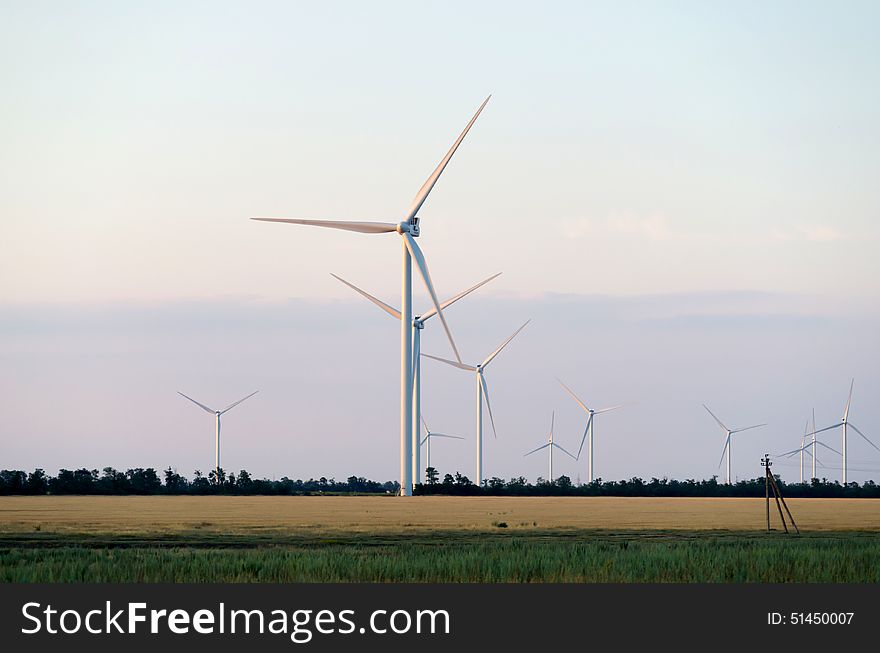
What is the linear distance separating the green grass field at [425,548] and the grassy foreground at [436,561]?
7cm

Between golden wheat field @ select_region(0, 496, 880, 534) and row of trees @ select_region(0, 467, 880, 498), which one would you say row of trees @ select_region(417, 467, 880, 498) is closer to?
row of trees @ select_region(0, 467, 880, 498)

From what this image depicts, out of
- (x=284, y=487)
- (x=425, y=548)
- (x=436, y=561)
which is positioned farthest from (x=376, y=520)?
(x=284, y=487)

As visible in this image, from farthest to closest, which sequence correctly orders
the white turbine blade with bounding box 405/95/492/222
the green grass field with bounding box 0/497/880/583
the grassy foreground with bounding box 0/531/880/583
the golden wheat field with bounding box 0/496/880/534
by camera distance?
the white turbine blade with bounding box 405/95/492/222 → the golden wheat field with bounding box 0/496/880/534 → the green grass field with bounding box 0/497/880/583 → the grassy foreground with bounding box 0/531/880/583

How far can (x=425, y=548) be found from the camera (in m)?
52.4

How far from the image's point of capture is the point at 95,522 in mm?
76375

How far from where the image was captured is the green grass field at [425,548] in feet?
133

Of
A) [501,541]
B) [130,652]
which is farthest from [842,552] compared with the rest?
[130,652]

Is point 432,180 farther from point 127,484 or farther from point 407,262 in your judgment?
point 127,484

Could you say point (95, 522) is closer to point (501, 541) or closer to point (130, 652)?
point (501, 541)

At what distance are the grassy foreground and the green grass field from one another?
0.22ft

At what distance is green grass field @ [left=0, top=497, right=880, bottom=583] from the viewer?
1593 inches

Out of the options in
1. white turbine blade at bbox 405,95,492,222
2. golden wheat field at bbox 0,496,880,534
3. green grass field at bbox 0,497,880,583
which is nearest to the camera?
green grass field at bbox 0,497,880,583

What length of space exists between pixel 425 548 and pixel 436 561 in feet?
28.6

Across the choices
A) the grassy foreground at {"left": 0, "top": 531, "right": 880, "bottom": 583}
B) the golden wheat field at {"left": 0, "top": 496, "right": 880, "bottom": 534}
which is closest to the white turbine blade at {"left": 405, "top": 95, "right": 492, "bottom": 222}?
the golden wheat field at {"left": 0, "top": 496, "right": 880, "bottom": 534}
